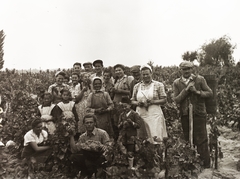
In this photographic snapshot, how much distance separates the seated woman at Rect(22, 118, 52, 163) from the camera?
13.6 feet

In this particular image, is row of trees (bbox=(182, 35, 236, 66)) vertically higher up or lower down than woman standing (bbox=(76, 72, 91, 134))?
higher up

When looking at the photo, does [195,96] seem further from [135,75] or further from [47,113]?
[47,113]

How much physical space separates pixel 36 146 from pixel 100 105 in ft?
3.66

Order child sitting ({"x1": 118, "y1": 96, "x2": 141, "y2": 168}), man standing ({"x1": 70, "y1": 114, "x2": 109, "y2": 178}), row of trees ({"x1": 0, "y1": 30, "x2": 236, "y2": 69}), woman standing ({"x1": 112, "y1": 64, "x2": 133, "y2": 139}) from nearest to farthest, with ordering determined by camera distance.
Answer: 1. child sitting ({"x1": 118, "y1": 96, "x2": 141, "y2": 168})
2. man standing ({"x1": 70, "y1": 114, "x2": 109, "y2": 178})
3. woman standing ({"x1": 112, "y1": 64, "x2": 133, "y2": 139})
4. row of trees ({"x1": 0, "y1": 30, "x2": 236, "y2": 69})

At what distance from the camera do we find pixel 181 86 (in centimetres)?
452

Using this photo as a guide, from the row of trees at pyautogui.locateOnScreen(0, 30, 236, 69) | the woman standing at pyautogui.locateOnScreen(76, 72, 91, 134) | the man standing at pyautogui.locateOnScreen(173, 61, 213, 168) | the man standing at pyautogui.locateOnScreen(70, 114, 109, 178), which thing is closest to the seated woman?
the man standing at pyautogui.locateOnScreen(70, 114, 109, 178)

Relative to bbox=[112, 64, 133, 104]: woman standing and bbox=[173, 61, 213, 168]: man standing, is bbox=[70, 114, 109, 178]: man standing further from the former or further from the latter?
bbox=[173, 61, 213, 168]: man standing

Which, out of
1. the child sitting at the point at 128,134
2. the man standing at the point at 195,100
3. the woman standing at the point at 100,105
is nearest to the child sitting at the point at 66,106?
the woman standing at the point at 100,105

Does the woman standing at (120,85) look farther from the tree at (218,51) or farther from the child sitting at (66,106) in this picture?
the tree at (218,51)

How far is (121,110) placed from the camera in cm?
451

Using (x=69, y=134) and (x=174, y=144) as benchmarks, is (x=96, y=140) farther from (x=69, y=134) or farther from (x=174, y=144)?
(x=174, y=144)

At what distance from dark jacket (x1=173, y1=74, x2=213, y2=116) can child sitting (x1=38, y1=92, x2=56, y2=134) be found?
1983 mm

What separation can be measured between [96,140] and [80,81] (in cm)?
186

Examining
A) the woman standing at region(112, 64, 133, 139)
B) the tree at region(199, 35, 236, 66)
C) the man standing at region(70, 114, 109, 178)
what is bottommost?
the man standing at region(70, 114, 109, 178)
